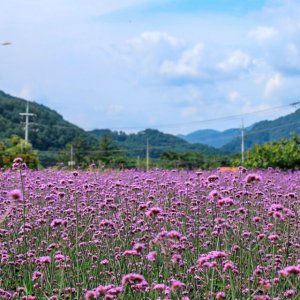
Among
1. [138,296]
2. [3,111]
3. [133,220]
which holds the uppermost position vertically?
[3,111]

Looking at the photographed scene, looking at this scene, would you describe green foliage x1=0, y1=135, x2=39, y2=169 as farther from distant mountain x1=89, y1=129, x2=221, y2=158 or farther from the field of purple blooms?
distant mountain x1=89, y1=129, x2=221, y2=158

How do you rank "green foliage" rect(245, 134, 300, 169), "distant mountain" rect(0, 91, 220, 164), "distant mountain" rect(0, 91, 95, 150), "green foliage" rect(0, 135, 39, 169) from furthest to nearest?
"distant mountain" rect(0, 91, 95, 150) < "distant mountain" rect(0, 91, 220, 164) < "green foliage" rect(245, 134, 300, 169) < "green foliage" rect(0, 135, 39, 169)

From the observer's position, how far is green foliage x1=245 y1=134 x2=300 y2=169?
33.8 m

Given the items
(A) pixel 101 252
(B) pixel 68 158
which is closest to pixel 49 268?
(A) pixel 101 252

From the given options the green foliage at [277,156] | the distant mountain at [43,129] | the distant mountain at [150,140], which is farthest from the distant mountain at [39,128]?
the green foliage at [277,156]

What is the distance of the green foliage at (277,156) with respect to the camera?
3381cm

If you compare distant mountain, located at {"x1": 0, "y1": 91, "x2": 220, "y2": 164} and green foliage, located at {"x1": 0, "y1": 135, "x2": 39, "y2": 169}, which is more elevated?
distant mountain, located at {"x1": 0, "y1": 91, "x2": 220, "y2": 164}

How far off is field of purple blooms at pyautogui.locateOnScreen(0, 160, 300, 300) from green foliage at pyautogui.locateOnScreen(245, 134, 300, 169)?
2640 centimetres

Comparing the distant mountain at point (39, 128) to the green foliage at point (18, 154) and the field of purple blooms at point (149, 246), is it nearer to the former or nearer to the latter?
the green foliage at point (18, 154)

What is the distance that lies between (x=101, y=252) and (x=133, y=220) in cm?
54

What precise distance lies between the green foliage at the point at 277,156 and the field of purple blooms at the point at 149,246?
2640cm

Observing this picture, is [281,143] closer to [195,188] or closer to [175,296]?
[195,188]

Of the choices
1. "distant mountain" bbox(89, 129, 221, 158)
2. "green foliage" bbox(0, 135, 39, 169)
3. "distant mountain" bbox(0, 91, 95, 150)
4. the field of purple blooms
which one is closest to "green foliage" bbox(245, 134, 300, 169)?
"green foliage" bbox(0, 135, 39, 169)

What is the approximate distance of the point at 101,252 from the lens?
5730 millimetres
